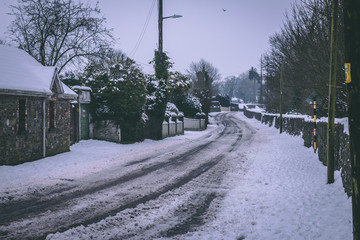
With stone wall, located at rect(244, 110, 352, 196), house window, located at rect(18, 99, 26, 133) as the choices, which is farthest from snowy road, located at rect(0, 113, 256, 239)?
house window, located at rect(18, 99, 26, 133)

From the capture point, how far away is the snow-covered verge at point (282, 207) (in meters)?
4.80

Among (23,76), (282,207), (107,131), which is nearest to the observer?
(282,207)

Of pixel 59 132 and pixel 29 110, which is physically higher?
pixel 29 110

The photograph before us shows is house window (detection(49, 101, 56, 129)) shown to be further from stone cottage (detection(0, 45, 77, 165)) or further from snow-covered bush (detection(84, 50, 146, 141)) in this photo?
snow-covered bush (detection(84, 50, 146, 141))

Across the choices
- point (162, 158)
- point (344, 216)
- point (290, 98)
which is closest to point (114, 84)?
point (162, 158)

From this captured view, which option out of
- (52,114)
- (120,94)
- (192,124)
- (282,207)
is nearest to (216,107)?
(192,124)

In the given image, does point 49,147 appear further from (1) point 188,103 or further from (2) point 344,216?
(1) point 188,103

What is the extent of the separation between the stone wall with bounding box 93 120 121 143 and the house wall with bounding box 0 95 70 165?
13.3 ft

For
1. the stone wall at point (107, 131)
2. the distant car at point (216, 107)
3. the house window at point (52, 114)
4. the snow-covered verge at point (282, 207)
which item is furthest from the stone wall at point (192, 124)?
the distant car at point (216, 107)

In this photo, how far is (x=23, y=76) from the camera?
11969 millimetres

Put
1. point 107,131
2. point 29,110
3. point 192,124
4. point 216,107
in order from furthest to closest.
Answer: point 216,107 < point 192,124 < point 107,131 < point 29,110

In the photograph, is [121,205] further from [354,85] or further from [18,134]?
[18,134]

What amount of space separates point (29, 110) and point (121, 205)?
25.8 feet

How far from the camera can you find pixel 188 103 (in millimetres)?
34344
